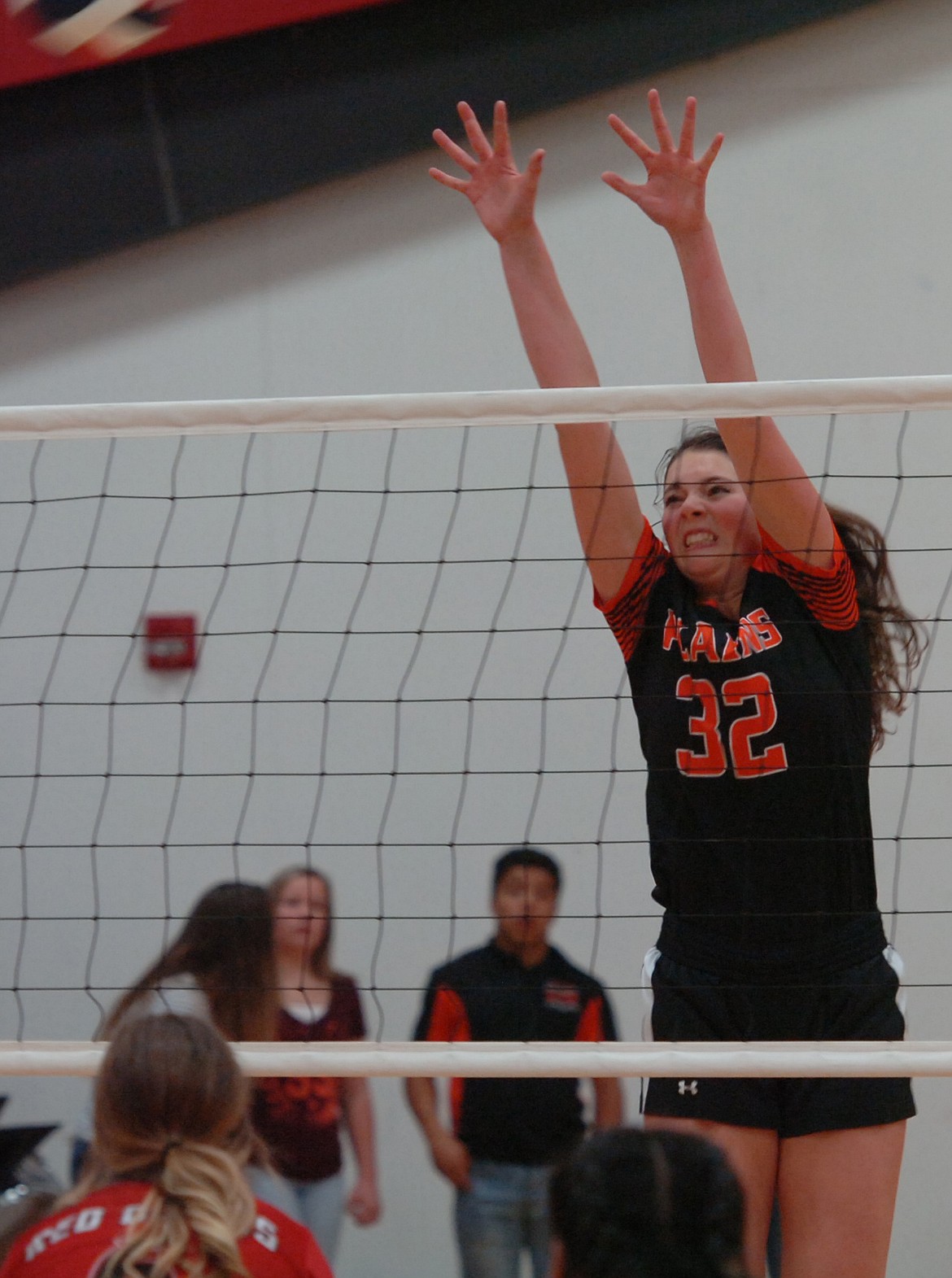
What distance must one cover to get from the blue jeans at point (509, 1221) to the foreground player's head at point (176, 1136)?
1522 millimetres

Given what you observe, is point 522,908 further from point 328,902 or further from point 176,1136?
point 176,1136

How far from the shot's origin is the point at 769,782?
2.10 metres

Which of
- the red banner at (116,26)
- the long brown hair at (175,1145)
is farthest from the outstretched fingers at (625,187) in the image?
the red banner at (116,26)

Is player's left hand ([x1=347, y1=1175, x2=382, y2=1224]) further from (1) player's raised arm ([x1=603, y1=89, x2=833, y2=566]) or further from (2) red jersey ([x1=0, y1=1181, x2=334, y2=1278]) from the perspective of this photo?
(1) player's raised arm ([x1=603, y1=89, x2=833, y2=566])

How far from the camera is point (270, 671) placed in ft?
13.6

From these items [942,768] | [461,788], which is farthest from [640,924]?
[942,768]

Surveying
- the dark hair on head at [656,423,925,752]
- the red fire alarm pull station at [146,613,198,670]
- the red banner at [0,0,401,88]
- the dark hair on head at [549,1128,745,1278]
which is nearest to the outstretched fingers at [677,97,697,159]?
the dark hair on head at [656,423,925,752]

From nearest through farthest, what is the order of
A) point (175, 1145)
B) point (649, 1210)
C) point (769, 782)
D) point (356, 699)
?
point (649, 1210) < point (175, 1145) < point (769, 782) < point (356, 699)

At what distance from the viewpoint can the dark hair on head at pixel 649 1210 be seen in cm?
115

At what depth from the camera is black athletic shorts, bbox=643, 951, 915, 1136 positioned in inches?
81.0

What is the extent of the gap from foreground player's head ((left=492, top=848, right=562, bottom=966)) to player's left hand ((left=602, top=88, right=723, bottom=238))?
1842 mm

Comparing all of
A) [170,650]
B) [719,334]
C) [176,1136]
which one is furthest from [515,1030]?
[719,334]

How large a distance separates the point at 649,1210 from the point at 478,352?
3317 millimetres

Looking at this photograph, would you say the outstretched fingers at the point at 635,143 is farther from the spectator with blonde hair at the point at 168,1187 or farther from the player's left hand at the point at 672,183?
the spectator with blonde hair at the point at 168,1187
